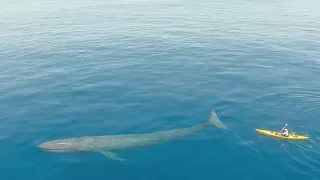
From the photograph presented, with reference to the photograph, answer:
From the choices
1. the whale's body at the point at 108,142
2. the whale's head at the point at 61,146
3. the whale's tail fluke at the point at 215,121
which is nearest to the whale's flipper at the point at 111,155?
the whale's body at the point at 108,142

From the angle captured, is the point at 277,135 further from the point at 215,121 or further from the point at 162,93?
the point at 162,93

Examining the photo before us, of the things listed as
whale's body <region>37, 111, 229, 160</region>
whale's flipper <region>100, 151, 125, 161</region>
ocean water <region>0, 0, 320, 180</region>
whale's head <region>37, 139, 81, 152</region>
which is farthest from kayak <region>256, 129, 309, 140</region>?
whale's head <region>37, 139, 81, 152</region>

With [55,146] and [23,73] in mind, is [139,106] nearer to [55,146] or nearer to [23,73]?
[55,146]

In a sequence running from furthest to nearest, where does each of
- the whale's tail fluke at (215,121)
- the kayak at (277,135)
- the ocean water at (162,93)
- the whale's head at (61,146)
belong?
the whale's tail fluke at (215,121), the kayak at (277,135), the whale's head at (61,146), the ocean water at (162,93)

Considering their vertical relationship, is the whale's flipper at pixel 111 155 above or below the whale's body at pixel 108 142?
below

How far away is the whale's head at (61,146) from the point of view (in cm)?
3203

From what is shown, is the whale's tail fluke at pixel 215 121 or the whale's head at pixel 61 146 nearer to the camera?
the whale's head at pixel 61 146

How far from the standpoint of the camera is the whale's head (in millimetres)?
32031

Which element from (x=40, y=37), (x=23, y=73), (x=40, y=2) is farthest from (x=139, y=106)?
(x=40, y=2)

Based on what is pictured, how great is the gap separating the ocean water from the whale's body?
63 cm

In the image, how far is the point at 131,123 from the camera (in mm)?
38031

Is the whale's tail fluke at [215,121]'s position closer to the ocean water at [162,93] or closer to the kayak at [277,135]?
the ocean water at [162,93]

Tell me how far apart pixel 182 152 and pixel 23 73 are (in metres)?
32.3

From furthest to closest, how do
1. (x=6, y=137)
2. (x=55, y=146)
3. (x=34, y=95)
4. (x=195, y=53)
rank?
(x=195, y=53), (x=34, y=95), (x=6, y=137), (x=55, y=146)
